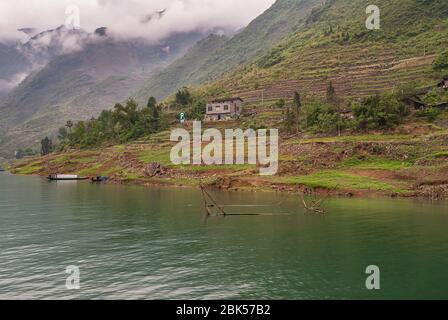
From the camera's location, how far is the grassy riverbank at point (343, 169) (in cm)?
9319

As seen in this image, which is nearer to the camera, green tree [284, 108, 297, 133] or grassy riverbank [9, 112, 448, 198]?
grassy riverbank [9, 112, 448, 198]

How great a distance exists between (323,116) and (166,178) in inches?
2255

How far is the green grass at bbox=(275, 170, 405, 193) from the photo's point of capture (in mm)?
93000

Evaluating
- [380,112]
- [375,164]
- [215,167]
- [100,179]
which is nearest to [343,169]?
[375,164]

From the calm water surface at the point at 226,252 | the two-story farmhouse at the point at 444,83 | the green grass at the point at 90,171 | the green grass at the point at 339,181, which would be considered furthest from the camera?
the green grass at the point at 90,171

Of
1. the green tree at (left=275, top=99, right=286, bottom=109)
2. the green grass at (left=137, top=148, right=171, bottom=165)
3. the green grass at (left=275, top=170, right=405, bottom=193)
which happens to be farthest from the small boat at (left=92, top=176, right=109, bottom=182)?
the green tree at (left=275, top=99, right=286, bottom=109)

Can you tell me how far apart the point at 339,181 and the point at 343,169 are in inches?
437

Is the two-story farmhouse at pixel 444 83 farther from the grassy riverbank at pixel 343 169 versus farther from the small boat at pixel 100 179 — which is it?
the small boat at pixel 100 179

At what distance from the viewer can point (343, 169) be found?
108312 millimetres

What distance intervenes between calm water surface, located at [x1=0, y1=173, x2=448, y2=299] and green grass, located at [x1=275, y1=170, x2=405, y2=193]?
13306mm

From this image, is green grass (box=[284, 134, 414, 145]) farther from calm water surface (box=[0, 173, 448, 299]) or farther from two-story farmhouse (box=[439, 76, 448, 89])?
two-story farmhouse (box=[439, 76, 448, 89])

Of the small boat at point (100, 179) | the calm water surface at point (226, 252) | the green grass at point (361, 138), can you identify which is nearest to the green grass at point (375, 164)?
the green grass at point (361, 138)
